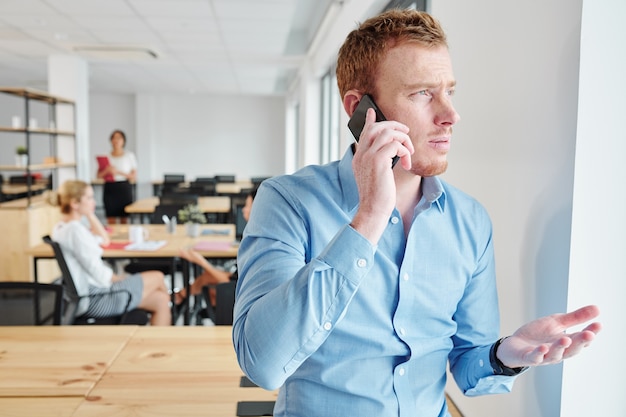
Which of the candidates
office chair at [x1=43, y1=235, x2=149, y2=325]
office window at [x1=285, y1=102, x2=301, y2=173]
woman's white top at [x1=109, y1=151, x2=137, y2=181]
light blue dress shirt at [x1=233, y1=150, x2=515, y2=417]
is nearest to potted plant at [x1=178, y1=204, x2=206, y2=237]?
office chair at [x1=43, y1=235, x2=149, y2=325]

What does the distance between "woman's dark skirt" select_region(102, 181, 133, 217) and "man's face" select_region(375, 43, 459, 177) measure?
730cm

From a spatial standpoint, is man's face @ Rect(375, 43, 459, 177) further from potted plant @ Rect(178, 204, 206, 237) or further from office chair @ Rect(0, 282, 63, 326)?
potted plant @ Rect(178, 204, 206, 237)

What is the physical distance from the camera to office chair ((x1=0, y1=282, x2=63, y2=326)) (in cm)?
231

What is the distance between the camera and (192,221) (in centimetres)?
475

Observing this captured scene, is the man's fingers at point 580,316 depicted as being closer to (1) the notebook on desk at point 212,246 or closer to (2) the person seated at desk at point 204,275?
(2) the person seated at desk at point 204,275

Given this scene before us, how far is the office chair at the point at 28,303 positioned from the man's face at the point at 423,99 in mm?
1764

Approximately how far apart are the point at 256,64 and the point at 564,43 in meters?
8.10

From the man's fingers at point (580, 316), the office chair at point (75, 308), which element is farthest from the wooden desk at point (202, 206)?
the man's fingers at point (580, 316)

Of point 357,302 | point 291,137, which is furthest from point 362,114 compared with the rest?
point 291,137

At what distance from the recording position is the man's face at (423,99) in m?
1.11

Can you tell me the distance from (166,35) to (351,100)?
613 cm

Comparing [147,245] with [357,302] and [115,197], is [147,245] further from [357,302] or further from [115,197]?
[115,197]

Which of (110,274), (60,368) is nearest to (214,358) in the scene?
(60,368)

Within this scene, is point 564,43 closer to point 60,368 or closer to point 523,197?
point 523,197
